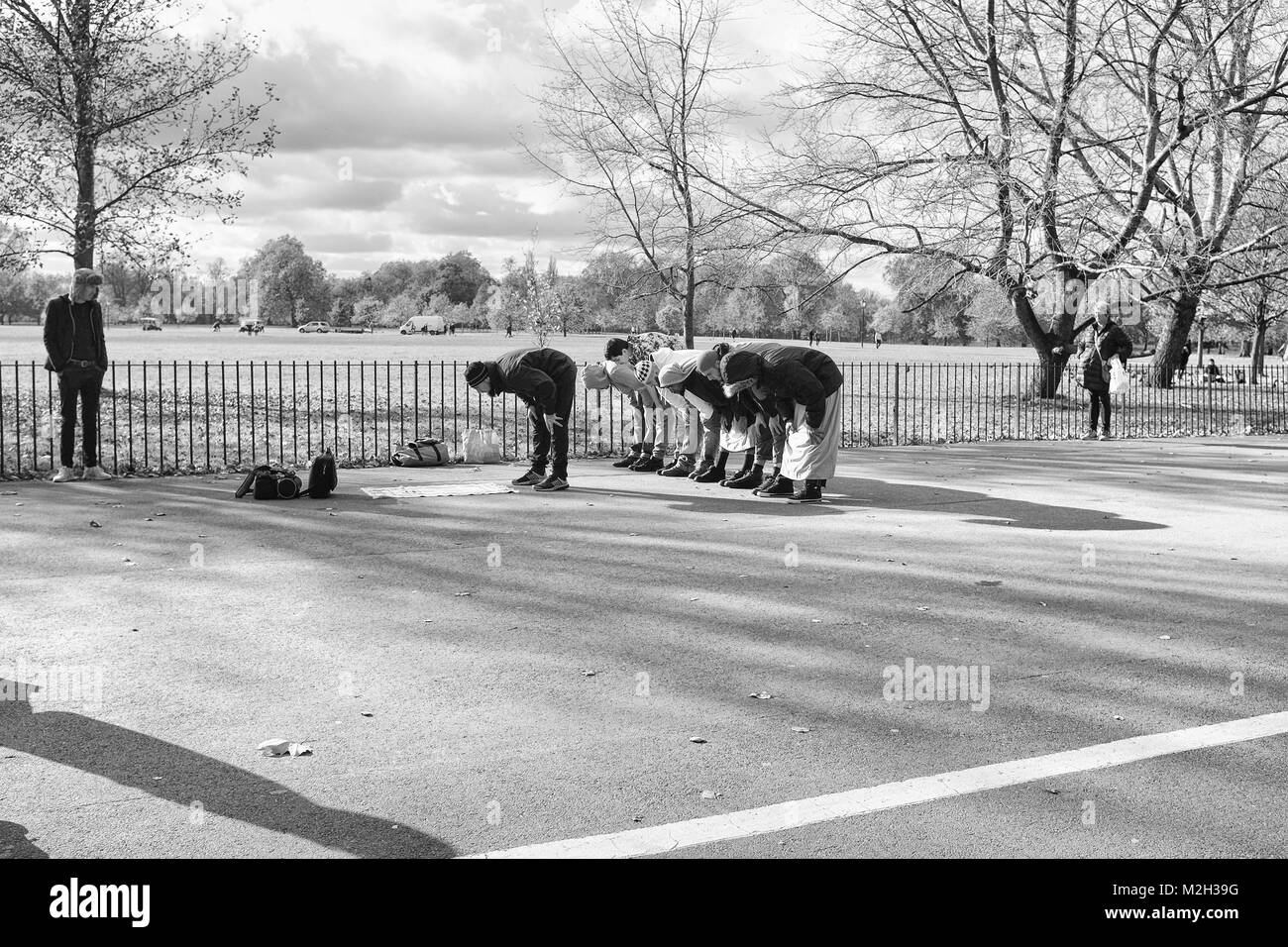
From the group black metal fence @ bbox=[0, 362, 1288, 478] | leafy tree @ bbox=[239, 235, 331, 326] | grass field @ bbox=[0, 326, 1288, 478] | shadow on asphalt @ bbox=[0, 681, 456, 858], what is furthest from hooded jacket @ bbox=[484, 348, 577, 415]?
leafy tree @ bbox=[239, 235, 331, 326]

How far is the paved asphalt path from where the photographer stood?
179 inches

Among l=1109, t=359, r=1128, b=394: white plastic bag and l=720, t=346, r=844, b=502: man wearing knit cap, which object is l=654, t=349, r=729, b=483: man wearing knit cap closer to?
l=720, t=346, r=844, b=502: man wearing knit cap

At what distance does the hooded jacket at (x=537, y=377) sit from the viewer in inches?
541

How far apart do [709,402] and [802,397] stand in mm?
1744

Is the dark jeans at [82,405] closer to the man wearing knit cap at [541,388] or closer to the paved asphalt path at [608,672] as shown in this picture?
the paved asphalt path at [608,672]

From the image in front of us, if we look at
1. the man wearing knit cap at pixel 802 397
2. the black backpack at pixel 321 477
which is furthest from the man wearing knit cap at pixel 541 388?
the man wearing knit cap at pixel 802 397

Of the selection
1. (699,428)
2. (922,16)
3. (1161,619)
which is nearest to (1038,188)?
(922,16)

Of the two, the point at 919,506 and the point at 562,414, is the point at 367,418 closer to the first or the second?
the point at 562,414

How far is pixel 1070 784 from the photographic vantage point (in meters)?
4.93

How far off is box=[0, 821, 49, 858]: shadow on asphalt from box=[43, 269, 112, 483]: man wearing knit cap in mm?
10529
